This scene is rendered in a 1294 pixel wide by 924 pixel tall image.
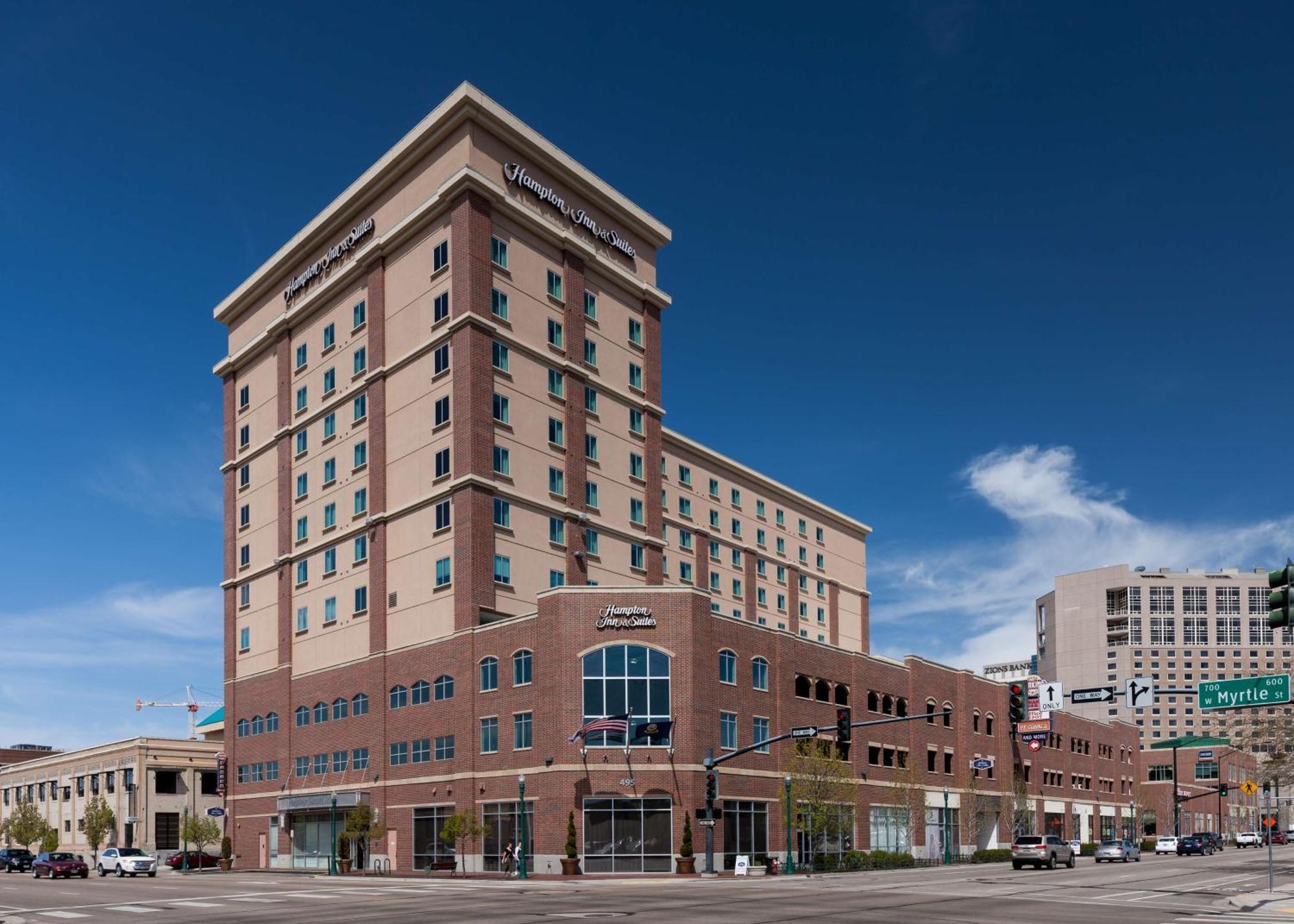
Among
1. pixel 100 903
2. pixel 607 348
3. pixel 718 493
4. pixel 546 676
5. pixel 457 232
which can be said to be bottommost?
pixel 100 903

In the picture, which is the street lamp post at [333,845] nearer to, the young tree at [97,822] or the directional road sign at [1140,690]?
the young tree at [97,822]

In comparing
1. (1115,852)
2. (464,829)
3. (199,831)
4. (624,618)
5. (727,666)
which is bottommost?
(1115,852)

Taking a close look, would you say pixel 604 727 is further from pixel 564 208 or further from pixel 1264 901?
pixel 564 208

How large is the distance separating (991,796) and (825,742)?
30771mm

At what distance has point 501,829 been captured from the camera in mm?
69438

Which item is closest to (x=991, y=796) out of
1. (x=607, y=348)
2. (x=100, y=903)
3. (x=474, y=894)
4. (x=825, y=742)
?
(x=825, y=742)

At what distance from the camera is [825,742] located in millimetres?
78688

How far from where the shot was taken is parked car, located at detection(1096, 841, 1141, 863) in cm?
8538

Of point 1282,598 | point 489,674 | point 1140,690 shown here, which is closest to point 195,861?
point 489,674

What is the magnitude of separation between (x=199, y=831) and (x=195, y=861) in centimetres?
204

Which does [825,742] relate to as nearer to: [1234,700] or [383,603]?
[383,603]

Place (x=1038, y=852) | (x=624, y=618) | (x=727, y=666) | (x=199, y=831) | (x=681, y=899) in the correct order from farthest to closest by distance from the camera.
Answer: (x=199, y=831) < (x=1038, y=852) < (x=727, y=666) < (x=624, y=618) < (x=681, y=899)

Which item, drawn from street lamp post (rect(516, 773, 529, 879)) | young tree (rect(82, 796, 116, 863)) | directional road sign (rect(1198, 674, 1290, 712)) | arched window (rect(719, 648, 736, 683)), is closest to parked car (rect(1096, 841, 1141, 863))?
arched window (rect(719, 648, 736, 683))

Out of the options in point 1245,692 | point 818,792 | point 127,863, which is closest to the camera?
point 1245,692
